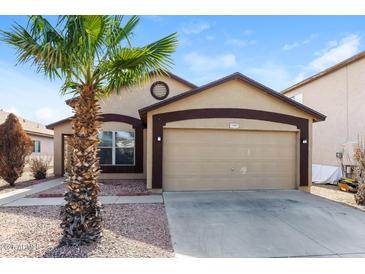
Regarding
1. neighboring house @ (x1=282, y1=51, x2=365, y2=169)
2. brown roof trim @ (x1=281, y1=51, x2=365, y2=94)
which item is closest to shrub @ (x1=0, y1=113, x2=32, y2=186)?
neighboring house @ (x1=282, y1=51, x2=365, y2=169)

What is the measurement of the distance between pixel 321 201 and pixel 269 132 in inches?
136

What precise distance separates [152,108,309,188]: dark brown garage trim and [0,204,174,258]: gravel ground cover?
103 inches

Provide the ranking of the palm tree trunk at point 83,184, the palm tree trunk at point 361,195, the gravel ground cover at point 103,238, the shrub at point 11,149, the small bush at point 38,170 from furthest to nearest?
the small bush at point 38,170, the shrub at point 11,149, the palm tree trunk at point 361,195, the palm tree trunk at point 83,184, the gravel ground cover at point 103,238

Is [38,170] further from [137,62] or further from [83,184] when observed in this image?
[137,62]

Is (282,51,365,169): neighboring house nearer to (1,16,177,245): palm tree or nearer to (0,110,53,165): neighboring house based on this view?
(1,16,177,245): palm tree

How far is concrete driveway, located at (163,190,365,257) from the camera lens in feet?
15.0

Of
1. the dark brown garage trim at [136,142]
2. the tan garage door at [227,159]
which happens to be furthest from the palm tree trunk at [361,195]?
the dark brown garage trim at [136,142]

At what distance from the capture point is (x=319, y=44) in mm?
10109

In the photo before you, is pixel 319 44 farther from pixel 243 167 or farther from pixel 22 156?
pixel 22 156

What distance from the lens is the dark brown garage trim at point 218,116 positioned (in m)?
9.52

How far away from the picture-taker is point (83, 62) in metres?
4.61

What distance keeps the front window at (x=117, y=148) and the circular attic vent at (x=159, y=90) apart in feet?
8.80

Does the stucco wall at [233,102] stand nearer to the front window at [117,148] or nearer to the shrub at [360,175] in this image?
the shrub at [360,175]
